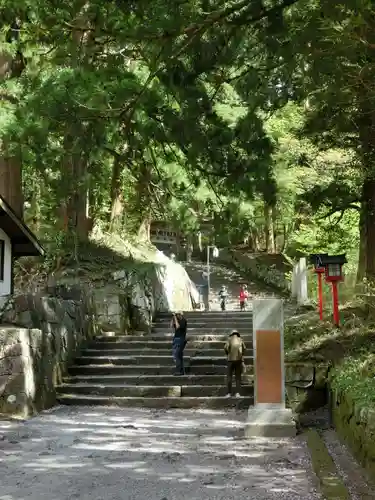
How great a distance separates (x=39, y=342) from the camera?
40.6 feet

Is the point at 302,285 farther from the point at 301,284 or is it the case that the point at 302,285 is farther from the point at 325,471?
the point at 325,471

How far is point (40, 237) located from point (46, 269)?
2.97 m

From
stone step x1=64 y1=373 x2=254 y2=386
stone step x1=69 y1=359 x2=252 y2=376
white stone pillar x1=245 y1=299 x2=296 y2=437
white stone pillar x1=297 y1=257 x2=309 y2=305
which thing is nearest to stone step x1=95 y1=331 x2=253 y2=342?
stone step x1=69 y1=359 x2=252 y2=376

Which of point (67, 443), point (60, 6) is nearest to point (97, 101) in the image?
point (60, 6)

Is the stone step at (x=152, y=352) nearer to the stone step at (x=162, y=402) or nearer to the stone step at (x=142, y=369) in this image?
the stone step at (x=142, y=369)

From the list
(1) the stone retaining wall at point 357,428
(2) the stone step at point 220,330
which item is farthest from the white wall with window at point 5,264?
(1) the stone retaining wall at point 357,428

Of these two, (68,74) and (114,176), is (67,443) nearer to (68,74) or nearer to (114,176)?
(68,74)

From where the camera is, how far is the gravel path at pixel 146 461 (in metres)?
6.39

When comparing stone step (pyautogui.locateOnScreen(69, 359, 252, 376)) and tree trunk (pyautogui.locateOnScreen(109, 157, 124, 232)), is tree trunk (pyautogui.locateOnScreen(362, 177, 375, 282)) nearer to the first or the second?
stone step (pyautogui.locateOnScreen(69, 359, 252, 376))

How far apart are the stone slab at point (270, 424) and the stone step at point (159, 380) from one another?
172 inches

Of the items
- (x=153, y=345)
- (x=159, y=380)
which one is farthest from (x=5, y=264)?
(x=159, y=380)

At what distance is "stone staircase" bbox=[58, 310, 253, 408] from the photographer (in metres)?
13.4

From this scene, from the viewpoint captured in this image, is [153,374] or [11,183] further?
[11,183]

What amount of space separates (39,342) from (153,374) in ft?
11.2
